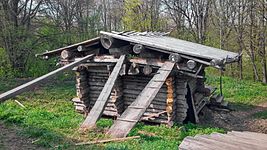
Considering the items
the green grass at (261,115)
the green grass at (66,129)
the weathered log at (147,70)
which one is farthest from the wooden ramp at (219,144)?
the green grass at (261,115)

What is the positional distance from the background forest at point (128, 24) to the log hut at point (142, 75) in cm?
987

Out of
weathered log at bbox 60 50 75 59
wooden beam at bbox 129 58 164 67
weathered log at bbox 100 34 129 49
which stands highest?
weathered log at bbox 100 34 129 49

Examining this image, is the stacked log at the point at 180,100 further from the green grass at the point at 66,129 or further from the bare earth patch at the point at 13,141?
Result: the bare earth patch at the point at 13,141

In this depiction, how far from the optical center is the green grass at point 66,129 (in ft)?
23.0

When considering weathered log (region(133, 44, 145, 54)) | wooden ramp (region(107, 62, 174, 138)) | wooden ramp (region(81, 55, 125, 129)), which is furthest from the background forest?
wooden ramp (region(107, 62, 174, 138))

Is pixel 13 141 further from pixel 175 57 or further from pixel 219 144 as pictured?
pixel 219 144

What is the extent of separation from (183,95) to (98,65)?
319cm

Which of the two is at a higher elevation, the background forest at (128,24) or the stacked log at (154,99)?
the background forest at (128,24)

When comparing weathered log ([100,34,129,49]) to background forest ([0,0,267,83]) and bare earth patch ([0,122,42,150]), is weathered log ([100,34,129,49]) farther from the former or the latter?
background forest ([0,0,267,83])

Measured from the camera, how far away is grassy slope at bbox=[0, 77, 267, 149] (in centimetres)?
720

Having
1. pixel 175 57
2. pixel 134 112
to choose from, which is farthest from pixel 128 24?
pixel 134 112

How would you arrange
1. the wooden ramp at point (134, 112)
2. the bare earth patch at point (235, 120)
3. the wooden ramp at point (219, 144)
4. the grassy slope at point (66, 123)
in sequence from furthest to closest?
1. the bare earth patch at point (235, 120)
2. the wooden ramp at point (134, 112)
3. the grassy slope at point (66, 123)
4. the wooden ramp at point (219, 144)

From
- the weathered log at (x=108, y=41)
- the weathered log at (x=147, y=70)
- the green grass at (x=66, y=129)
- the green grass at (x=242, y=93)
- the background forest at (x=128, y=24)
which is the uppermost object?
the background forest at (x=128, y=24)

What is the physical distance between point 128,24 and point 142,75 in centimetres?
2196
